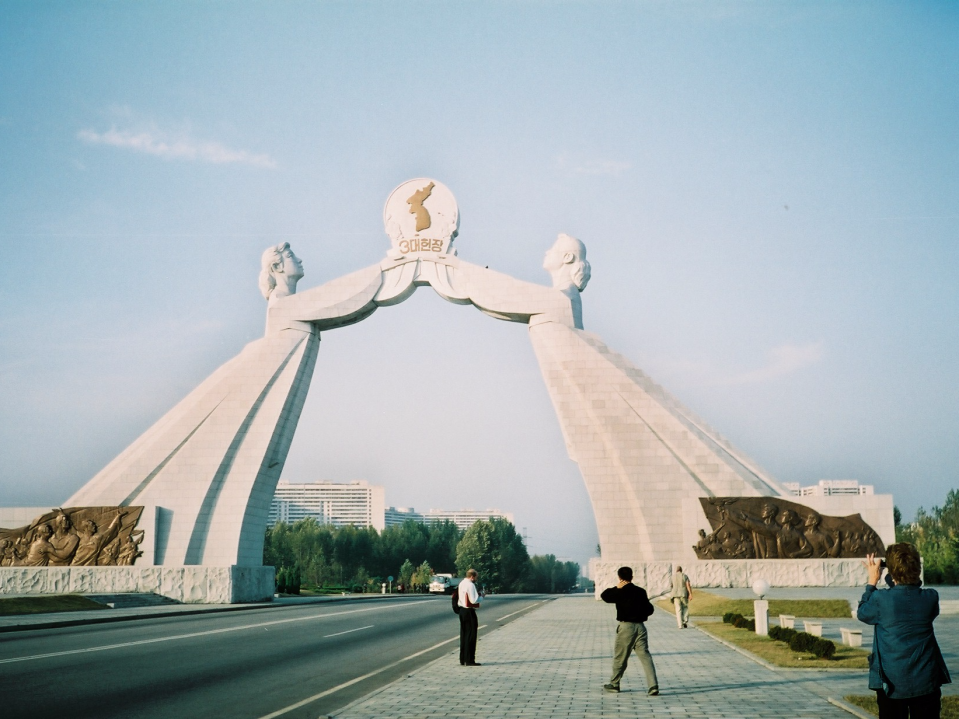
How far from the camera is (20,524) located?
1001 inches

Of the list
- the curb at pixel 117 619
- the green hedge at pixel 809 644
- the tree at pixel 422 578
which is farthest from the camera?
the tree at pixel 422 578

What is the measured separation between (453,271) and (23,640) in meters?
17.7

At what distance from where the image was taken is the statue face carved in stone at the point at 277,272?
2906 centimetres

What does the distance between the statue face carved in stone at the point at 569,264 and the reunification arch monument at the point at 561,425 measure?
47 millimetres

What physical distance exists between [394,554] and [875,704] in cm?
7167

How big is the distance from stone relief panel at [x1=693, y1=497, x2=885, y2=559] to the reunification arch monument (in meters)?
0.04

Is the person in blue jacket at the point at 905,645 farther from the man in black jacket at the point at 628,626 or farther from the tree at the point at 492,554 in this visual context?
the tree at the point at 492,554

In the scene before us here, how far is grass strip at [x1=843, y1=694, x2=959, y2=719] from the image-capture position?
20.9 feet

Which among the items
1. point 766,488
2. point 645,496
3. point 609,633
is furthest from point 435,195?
point 609,633

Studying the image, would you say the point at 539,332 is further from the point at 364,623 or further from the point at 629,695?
the point at 629,695

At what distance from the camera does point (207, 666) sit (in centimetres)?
962

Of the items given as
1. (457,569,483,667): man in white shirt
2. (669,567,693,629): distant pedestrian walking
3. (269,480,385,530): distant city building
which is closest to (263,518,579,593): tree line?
(669,567,693,629): distant pedestrian walking

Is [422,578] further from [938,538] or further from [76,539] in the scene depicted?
[76,539]

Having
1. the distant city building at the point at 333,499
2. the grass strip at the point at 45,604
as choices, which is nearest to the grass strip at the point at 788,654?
the grass strip at the point at 45,604
